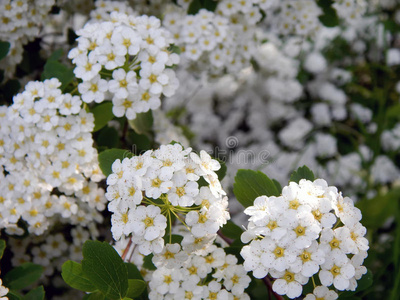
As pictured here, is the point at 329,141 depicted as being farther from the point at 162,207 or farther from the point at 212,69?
the point at 162,207

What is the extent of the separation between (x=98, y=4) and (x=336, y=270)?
1402mm

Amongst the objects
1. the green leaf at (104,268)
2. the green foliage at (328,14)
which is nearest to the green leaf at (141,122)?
the green leaf at (104,268)

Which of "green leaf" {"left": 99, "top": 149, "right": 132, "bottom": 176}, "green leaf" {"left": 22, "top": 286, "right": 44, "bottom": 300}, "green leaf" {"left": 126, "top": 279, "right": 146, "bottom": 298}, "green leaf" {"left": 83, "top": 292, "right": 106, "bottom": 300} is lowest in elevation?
"green leaf" {"left": 22, "top": 286, "right": 44, "bottom": 300}

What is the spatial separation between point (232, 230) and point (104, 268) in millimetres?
399

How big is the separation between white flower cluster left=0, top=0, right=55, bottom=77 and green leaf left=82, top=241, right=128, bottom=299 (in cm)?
101

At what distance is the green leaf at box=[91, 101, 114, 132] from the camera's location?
4.90 ft

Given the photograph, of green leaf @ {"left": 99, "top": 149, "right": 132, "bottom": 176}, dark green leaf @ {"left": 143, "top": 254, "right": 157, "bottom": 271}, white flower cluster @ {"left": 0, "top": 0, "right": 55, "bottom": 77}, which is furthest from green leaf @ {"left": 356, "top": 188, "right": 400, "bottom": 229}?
white flower cluster @ {"left": 0, "top": 0, "right": 55, "bottom": 77}

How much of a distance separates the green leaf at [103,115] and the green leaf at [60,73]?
140 millimetres

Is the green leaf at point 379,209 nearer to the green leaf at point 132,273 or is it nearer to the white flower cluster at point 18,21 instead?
the green leaf at point 132,273

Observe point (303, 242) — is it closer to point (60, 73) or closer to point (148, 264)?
point (148, 264)

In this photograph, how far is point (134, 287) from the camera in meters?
1.18

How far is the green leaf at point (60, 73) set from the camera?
148cm

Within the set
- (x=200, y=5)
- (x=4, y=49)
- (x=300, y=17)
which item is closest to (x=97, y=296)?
(x=4, y=49)

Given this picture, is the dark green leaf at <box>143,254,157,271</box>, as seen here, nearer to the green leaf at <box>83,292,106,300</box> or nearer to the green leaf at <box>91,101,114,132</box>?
the green leaf at <box>83,292,106,300</box>
